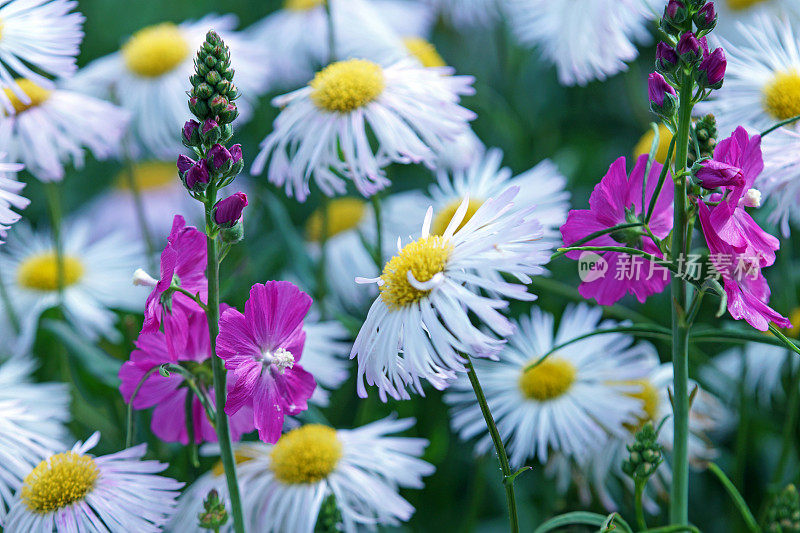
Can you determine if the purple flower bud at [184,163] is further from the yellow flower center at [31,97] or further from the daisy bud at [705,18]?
the yellow flower center at [31,97]

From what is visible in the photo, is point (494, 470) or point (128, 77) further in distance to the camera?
point (128, 77)

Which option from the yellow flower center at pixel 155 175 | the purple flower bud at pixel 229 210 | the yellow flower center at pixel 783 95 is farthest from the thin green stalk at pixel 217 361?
the yellow flower center at pixel 155 175

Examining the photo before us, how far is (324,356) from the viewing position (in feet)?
2.13

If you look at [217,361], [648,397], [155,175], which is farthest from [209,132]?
[155,175]

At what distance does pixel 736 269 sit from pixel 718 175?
0.06m

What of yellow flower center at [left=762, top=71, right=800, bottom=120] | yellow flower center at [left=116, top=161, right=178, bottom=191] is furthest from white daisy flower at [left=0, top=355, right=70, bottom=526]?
yellow flower center at [left=116, top=161, right=178, bottom=191]

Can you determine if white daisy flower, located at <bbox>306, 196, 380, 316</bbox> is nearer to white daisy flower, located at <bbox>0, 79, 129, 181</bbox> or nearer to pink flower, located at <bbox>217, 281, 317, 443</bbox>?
white daisy flower, located at <bbox>0, 79, 129, 181</bbox>

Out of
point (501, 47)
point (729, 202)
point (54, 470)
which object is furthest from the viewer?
point (501, 47)

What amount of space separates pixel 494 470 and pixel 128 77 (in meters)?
0.60

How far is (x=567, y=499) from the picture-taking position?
752 millimetres

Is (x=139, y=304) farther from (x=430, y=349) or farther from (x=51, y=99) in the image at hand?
(x=430, y=349)

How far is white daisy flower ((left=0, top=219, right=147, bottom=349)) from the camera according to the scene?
0.84 m

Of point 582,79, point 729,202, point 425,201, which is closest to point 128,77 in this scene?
point 425,201

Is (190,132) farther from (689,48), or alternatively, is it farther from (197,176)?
(689,48)
